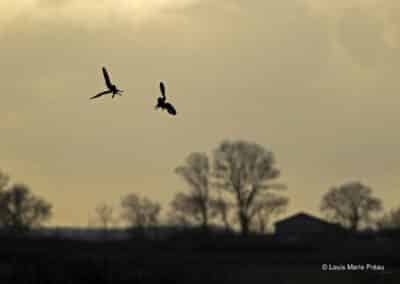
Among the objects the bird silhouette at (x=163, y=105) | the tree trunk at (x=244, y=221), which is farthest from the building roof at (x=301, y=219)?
the bird silhouette at (x=163, y=105)

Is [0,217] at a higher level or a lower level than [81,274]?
higher

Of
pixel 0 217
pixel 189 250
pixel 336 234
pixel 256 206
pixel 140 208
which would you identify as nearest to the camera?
pixel 189 250

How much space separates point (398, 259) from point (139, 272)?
2402cm

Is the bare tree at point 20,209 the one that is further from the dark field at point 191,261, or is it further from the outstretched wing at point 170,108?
the outstretched wing at point 170,108

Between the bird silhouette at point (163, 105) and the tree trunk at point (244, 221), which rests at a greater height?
the tree trunk at point (244, 221)

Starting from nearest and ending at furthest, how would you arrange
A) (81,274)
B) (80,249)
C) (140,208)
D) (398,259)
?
(81,274) < (398,259) < (80,249) < (140,208)

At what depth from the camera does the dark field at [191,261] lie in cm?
4253

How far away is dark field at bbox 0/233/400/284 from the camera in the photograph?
42.5 meters

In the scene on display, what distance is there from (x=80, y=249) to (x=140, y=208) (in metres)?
82.1

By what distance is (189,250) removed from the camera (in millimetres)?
80250

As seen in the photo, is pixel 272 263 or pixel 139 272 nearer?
pixel 139 272

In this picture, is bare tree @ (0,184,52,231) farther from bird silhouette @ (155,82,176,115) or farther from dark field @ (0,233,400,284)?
bird silhouette @ (155,82,176,115)


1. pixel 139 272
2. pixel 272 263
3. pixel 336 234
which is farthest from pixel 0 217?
pixel 139 272

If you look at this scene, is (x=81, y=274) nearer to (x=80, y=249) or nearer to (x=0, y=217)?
(x=80, y=249)
